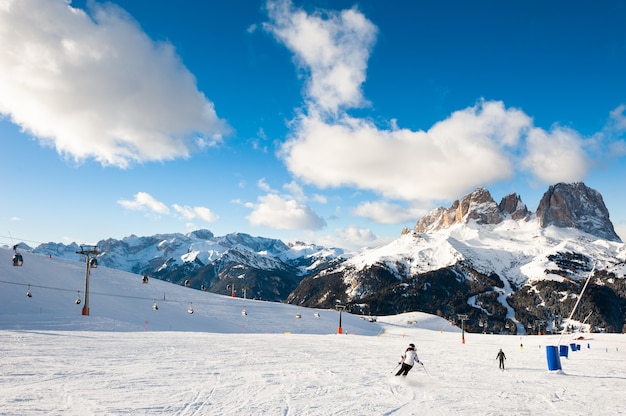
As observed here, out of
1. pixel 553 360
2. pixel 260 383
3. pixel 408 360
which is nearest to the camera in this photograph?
pixel 260 383

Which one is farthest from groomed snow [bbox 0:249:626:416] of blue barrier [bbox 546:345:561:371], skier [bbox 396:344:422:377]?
skier [bbox 396:344:422:377]

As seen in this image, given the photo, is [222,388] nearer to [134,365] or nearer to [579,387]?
[134,365]

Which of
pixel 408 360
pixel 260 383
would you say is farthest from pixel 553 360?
pixel 260 383

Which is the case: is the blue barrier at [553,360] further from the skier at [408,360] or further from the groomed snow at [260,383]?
the skier at [408,360]

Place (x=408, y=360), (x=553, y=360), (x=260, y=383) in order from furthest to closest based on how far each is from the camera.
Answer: (x=553, y=360)
(x=408, y=360)
(x=260, y=383)

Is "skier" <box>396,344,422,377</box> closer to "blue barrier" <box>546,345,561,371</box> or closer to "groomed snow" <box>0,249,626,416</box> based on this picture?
"groomed snow" <box>0,249,626,416</box>

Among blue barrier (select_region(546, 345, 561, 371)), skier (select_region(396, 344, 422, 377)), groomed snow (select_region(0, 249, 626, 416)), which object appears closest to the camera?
groomed snow (select_region(0, 249, 626, 416))

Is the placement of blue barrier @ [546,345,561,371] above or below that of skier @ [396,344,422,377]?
below

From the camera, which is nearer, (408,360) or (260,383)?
(260,383)

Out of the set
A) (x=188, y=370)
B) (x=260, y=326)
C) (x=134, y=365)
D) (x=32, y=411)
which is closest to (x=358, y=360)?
(x=188, y=370)

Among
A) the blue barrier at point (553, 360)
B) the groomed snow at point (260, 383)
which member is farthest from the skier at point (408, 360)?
the blue barrier at point (553, 360)

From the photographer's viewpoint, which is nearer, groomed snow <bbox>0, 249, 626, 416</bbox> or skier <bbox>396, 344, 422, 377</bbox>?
groomed snow <bbox>0, 249, 626, 416</bbox>

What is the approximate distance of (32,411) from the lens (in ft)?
33.2

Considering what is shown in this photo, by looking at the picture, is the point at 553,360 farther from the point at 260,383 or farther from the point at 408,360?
the point at 260,383
